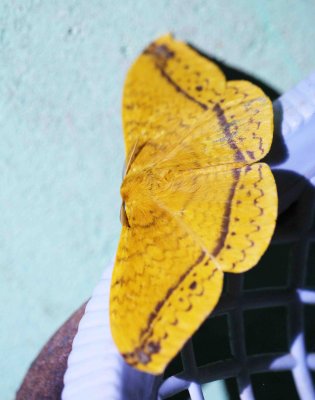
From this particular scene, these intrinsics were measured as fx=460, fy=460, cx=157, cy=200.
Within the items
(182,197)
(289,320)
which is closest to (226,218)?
(182,197)

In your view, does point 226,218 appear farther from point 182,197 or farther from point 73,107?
point 73,107

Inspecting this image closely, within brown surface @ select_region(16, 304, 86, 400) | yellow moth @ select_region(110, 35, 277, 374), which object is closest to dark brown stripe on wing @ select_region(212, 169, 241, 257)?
yellow moth @ select_region(110, 35, 277, 374)

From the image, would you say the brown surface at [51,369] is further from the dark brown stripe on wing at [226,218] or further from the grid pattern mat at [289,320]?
the dark brown stripe on wing at [226,218]

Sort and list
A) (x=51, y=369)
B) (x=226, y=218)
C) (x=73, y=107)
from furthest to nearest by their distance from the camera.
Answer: (x=73, y=107)
(x=51, y=369)
(x=226, y=218)

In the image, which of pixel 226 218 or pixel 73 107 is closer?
pixel 226 218

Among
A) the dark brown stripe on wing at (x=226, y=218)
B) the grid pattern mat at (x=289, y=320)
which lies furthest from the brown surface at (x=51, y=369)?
the dark brown stripe on wing at (x=226, y=218)
